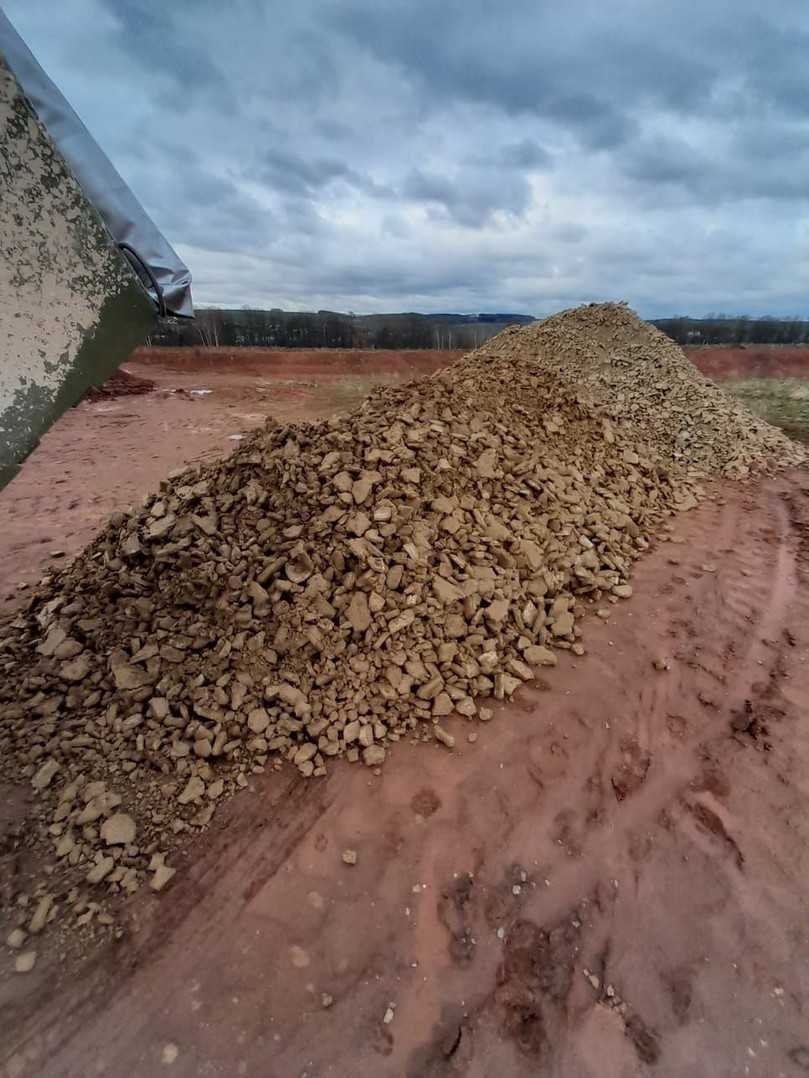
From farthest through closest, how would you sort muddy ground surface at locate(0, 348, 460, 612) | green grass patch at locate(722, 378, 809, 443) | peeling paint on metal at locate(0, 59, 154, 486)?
1. green grass patch at locate(722, 378, 809, 443)
2. muddy ground surface at locate(0, 348, 460, 612)
3. peeling paint on metal at locate(0, 59, 154, 486)

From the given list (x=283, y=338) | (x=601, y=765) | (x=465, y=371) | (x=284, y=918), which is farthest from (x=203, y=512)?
(x=283, y=338)

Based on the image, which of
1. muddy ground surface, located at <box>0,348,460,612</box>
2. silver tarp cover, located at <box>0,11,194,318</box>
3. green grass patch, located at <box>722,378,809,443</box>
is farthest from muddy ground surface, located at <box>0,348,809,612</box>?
silver tarp cover, located at <box>0,11,194,318</box>

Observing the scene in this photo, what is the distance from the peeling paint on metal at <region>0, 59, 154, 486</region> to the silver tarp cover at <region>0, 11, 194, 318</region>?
0.06 m

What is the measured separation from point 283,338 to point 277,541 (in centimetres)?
2310

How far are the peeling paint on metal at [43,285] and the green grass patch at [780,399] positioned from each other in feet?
39.6

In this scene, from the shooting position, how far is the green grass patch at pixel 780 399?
38.4 ft

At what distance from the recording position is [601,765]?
301 centimetres

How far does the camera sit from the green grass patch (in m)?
11.7

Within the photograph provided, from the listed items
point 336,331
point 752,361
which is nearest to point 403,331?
point 336,331

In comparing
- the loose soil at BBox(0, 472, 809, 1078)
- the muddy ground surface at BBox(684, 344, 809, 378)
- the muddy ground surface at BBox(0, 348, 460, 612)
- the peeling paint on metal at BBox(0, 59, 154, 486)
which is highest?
the peeling paint on metal at BBox(0, 59, 154, 486)

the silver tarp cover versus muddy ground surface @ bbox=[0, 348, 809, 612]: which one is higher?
the silver tarp cover

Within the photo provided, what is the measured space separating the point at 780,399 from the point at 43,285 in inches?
710

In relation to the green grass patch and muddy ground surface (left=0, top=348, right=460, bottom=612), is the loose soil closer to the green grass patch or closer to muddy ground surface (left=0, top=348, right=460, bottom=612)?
muddy ground surface (left=0, top=348, right=460, bottom=612)

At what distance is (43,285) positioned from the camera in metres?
1.61
